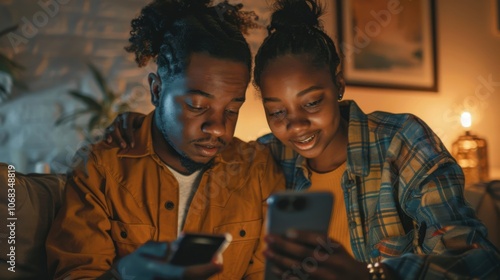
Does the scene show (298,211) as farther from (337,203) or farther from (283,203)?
(337,203)

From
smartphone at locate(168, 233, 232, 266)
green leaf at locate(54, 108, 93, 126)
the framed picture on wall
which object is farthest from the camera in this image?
the framed picture on wall

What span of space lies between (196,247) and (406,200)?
54cm

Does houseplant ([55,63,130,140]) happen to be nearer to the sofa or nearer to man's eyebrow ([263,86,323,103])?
the sofa

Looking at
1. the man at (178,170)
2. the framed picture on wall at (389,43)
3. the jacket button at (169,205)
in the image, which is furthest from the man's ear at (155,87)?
the framed picture on wall at (389,43)

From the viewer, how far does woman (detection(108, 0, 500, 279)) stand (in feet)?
3.29

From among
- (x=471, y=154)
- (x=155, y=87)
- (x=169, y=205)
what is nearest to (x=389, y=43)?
(x=471, y=154)

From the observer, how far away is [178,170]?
3.84 ft

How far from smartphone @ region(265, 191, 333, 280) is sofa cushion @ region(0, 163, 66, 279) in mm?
590

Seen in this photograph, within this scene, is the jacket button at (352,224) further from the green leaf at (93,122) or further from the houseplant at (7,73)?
the houseplant at (7,73)

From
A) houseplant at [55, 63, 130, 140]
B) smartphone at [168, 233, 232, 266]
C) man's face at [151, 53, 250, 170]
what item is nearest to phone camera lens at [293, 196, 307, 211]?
smartphone at [168, 233, 232, 266]

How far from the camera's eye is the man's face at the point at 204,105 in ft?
3.58

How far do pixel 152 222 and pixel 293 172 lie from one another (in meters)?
0.36

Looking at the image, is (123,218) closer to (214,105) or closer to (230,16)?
(214,105)

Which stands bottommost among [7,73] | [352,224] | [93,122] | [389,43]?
[352,224]
